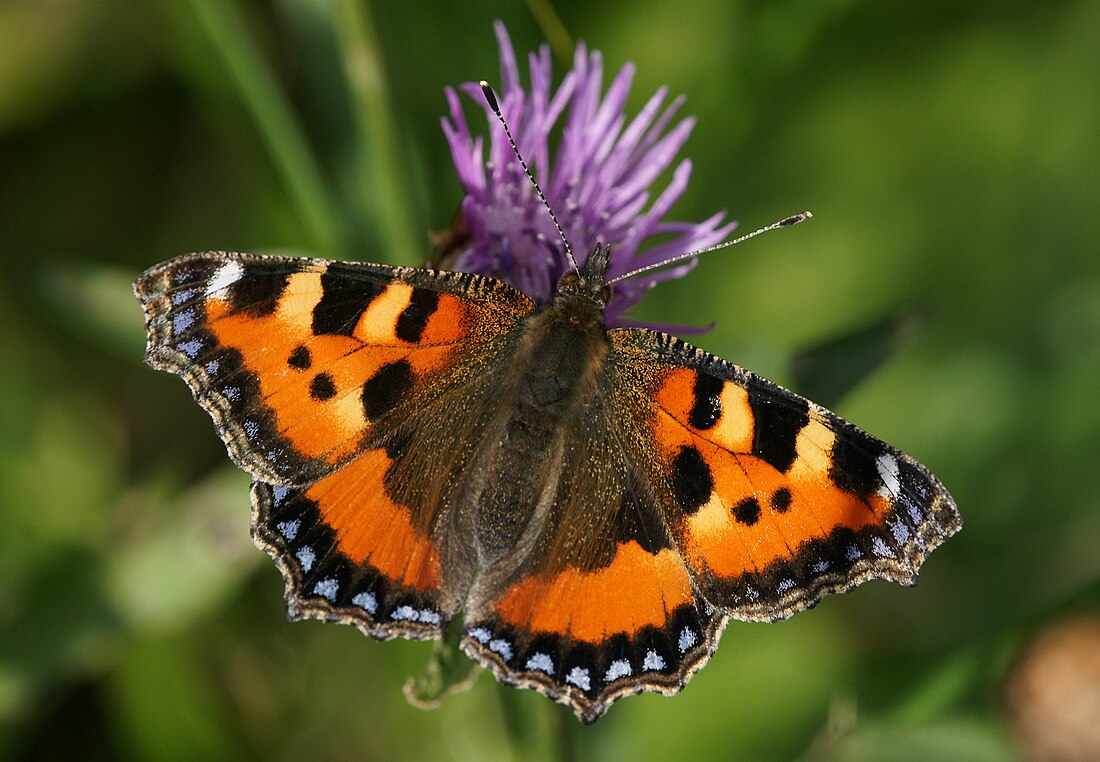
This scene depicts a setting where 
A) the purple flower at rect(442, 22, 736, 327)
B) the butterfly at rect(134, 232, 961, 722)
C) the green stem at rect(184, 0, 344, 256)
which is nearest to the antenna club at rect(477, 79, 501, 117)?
the purple flower at rect(442, 22, 736, 327)

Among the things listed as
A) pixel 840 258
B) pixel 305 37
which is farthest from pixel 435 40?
pixel 840 258

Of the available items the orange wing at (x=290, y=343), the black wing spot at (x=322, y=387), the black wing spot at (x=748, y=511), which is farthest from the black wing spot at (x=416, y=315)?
the black wing spot at (x=748, y=511)

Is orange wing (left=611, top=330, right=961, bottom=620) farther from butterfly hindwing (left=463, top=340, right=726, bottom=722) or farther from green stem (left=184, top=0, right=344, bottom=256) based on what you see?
green stem (left=184, top=0, right=344, bottom=256)

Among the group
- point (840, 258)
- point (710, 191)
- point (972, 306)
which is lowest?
point (972, 306)

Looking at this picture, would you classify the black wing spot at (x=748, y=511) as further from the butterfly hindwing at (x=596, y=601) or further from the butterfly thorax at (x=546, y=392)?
the butterfly thorax at (x=546, y=392)

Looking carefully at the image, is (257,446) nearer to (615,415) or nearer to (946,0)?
(615,415)

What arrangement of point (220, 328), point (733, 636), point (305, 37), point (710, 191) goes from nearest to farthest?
point (220, 328) → point (305, 37) → point (733, 636) → point (710, 191)
